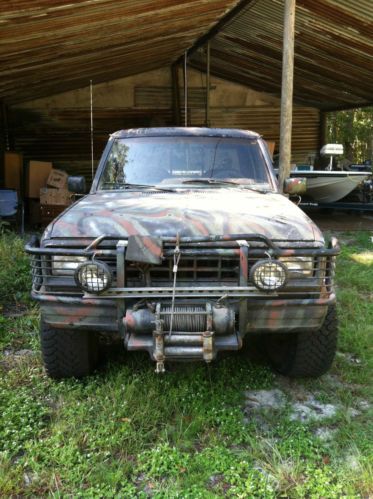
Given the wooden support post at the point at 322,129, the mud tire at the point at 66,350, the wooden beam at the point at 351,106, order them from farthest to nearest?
the wooden support post at the point at 322,129, the wooden beam at the point at 351,106, the mud tire at the point at 66,350

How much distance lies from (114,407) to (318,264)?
5.08ft

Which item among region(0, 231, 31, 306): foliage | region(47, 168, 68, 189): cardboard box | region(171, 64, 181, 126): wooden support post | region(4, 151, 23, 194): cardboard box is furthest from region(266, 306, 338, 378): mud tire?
region(171, 64, 181, 126): wooden support post

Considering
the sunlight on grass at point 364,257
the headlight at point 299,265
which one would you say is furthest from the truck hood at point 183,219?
the sunlight on grass at point 364,257

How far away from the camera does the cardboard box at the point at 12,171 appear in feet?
38.1

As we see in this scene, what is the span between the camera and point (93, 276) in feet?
8.73

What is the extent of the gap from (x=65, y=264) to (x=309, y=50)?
9.51m

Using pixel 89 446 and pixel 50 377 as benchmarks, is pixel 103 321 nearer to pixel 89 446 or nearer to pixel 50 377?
pixel 89 446

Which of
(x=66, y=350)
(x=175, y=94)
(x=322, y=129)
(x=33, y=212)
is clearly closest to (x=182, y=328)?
(x=66, y=350)

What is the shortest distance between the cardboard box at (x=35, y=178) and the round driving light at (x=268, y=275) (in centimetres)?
924

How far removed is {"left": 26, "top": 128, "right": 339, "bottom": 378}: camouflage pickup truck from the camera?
265 cm

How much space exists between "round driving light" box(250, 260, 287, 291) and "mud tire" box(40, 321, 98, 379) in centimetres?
127

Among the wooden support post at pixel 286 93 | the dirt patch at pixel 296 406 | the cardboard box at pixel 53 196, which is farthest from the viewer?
the cardboard box at pixel 53 196

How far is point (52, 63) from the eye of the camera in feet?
29.9

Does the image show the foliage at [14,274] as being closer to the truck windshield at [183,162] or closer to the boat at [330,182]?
the truck windshield at [183,162]
